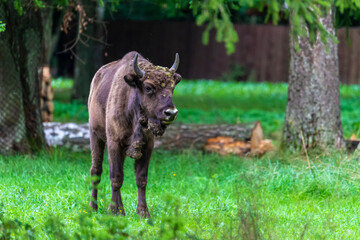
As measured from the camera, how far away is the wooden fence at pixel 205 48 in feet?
97.7

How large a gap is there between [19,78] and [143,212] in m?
4.66

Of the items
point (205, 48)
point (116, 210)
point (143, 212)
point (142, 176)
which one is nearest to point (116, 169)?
point (142, 176)

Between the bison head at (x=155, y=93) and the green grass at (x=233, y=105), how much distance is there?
557cm

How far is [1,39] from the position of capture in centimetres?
1036

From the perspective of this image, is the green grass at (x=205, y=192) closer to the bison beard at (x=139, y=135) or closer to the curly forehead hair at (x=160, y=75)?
the bison beard at (x=139, y=135)

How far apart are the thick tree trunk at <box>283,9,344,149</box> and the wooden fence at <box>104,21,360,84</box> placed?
19103 millimetres

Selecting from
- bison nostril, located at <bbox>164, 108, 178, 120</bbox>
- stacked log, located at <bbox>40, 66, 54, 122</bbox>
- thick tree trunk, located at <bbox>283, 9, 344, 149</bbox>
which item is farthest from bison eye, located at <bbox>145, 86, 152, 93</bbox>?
stacked log, located at <bbox>40, 66, 54, 122</bbox>

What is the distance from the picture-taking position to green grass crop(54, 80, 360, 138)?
1466 centimetres

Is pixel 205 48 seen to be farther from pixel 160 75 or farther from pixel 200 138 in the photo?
pixel 160 75

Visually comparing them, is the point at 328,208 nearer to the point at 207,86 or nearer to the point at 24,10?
the point at 24,10

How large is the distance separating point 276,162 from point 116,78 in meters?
3.41

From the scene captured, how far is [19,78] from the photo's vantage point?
10.6 metres

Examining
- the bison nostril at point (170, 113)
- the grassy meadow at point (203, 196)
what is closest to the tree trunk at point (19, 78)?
the grassy meadow at point (203, 196)

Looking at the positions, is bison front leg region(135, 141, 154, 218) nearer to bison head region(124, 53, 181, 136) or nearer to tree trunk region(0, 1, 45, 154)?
bison head region(124, 53, 181, 136)
